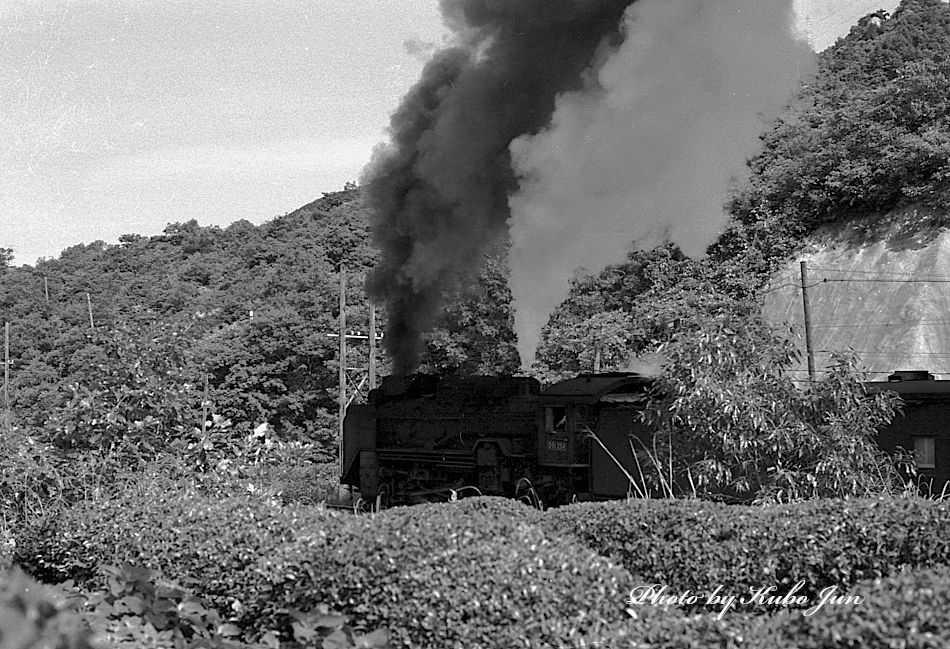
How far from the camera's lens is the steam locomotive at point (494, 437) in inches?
581

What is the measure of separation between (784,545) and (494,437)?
10300 mm

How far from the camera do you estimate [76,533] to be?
7.49 metres

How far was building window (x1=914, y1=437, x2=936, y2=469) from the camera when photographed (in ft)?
42.4

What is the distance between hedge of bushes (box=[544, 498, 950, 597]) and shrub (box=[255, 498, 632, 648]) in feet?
3.34

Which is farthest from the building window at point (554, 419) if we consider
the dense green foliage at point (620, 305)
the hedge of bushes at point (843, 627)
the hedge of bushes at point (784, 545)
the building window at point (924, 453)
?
the hedge of bushes at point (843, 627)

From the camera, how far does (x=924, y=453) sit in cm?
1300

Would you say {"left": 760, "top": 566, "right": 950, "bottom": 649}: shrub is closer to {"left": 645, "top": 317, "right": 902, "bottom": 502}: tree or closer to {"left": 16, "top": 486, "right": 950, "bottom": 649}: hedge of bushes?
{"left": 16, "top": 486, "right": 950, "bottom": 649}: hedge of bushes

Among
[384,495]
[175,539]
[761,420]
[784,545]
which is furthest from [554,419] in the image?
[175,539]

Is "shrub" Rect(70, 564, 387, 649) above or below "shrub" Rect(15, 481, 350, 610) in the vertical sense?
below

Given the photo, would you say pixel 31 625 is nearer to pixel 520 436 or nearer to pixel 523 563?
pixel 523 563

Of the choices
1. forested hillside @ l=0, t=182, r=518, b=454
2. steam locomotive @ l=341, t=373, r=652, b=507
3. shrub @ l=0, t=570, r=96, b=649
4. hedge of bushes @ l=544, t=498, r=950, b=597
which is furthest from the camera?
steam locomotive @ l=341, t=373, r=652, b=507

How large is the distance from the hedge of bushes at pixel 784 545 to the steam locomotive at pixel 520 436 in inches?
187

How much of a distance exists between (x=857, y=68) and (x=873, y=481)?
141 ft

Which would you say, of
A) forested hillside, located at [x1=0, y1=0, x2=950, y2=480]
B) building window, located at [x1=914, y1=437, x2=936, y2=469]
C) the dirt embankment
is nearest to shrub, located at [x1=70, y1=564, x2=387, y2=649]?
building window, located at [x1=914, y1=437, x2=936, y2=469]
